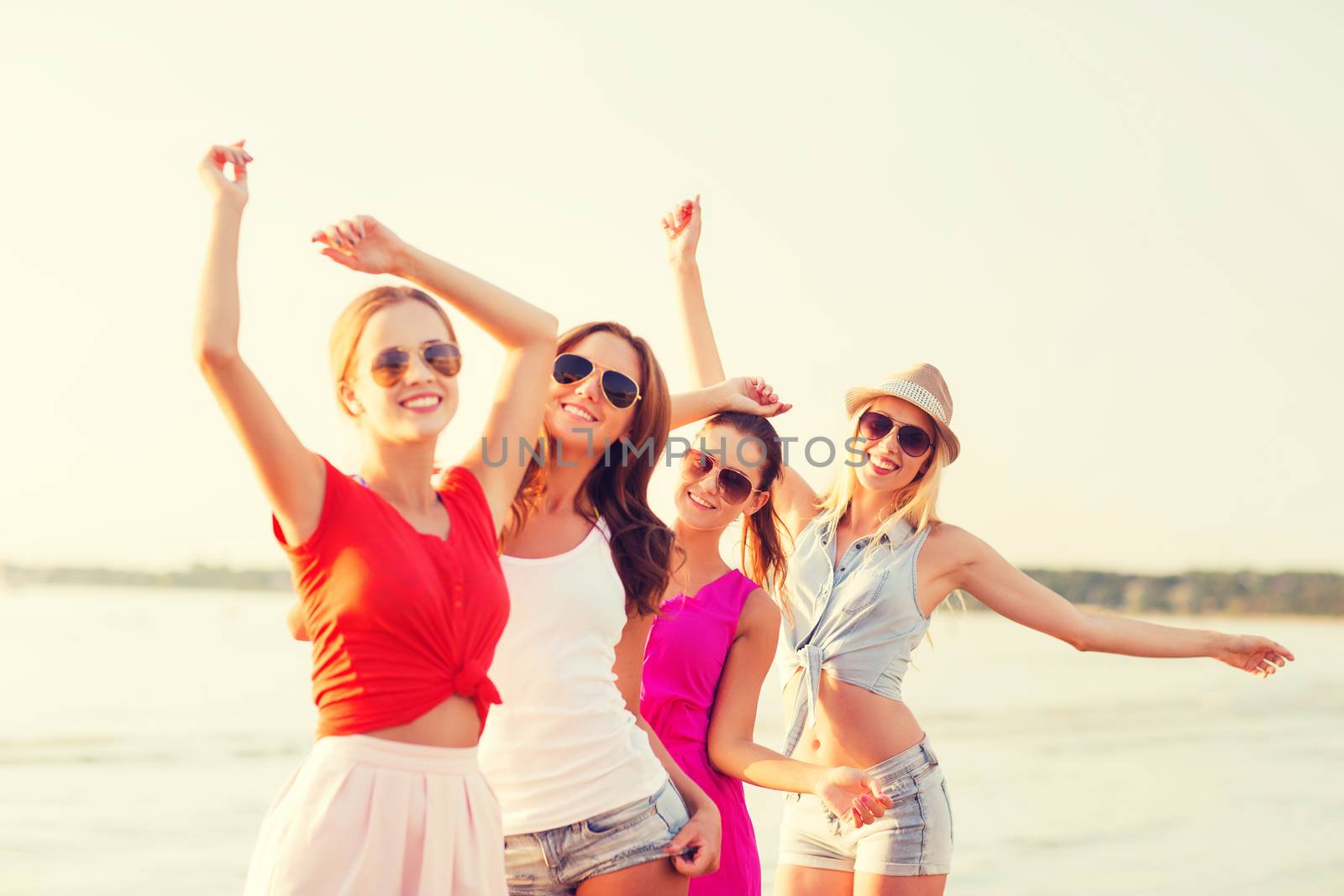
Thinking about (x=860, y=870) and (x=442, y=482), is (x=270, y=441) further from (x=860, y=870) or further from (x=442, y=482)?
(x=860, y=870)

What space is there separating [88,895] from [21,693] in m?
10.4

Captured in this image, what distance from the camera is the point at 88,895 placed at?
9109mm

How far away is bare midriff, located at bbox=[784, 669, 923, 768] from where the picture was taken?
177 inches

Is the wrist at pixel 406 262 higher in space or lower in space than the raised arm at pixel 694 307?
lower

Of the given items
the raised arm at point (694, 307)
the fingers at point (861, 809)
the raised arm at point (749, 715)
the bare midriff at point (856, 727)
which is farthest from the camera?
the raised arm at point (694, 307)

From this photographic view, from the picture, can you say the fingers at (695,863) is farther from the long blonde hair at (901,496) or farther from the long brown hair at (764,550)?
the long blonde hair at (901,496)

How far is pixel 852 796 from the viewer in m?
3.18

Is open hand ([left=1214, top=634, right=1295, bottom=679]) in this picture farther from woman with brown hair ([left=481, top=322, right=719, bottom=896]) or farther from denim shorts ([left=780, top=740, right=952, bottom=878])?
woman with brown hair ([left=481, top=322, right=719, bottom=896])

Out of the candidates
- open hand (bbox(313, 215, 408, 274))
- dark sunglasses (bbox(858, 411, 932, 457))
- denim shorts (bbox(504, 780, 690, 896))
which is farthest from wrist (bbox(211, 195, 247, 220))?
dark sunglasses (bbox(858, 411, 932, 457))

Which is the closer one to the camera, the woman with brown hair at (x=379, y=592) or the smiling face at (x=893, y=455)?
the woman with brown hair at (x=379, y=592)

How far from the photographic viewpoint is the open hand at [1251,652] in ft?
15.1

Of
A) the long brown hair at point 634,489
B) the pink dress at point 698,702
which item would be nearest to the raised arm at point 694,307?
the pink dress at point 698,702

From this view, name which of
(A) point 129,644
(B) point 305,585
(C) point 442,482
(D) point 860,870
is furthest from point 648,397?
(A) point 129,644

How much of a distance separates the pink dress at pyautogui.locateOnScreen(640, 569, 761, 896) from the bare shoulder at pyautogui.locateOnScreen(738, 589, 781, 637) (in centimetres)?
3
